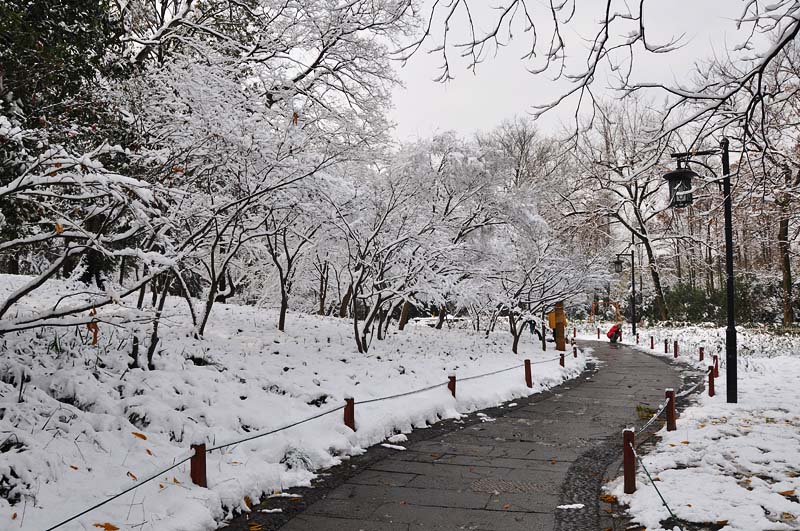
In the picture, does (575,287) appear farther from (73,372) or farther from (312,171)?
(73,372)

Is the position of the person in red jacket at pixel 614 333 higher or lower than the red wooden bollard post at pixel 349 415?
higher

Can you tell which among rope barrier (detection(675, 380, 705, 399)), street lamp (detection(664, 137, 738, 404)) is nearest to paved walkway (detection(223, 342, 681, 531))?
street lamp (detection(664, 137, 738, 404))

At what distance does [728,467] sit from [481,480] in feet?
9.40

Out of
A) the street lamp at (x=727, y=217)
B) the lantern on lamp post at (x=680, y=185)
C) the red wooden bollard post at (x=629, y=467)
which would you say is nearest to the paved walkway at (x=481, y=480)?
the red wooden bollard post at (x=629, y=467)

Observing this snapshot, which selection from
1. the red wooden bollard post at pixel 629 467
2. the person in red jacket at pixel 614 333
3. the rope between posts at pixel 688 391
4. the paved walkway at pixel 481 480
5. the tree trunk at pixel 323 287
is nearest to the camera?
the paved walkway at pixel 481 480

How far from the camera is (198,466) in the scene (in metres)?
5.89

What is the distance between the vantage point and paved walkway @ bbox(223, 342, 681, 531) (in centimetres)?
563

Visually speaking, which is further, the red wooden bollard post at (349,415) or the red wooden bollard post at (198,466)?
the red wooden bollard post at (349,415)

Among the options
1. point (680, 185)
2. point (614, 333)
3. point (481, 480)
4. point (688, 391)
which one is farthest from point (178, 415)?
point (614, 333)

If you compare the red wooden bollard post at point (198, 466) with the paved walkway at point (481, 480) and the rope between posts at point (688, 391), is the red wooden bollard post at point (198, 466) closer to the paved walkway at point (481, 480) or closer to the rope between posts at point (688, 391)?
the paved walkway at point (481, 480)

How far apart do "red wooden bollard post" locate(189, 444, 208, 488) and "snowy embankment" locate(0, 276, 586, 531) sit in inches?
3.2

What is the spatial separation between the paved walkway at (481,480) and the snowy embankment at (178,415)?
0.53 meters

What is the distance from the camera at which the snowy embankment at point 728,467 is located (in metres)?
5.34

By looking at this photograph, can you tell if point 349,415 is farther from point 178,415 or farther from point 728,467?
point 728,467
